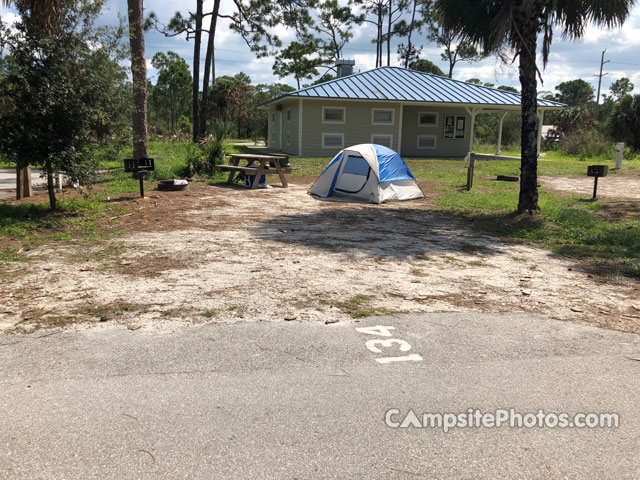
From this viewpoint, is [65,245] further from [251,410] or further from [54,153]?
[251,410]

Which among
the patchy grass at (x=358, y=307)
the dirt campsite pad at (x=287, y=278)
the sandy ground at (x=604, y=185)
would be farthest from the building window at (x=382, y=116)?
the patchy grass at (x=358, y=307)

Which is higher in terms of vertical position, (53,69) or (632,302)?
(53,69)

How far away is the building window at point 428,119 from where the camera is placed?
2775 cm

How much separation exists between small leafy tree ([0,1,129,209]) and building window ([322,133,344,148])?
57.0ft

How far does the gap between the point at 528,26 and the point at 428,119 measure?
61.5ft

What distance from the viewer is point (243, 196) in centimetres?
1238

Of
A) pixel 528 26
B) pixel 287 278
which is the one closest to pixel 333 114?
pixel 528 26

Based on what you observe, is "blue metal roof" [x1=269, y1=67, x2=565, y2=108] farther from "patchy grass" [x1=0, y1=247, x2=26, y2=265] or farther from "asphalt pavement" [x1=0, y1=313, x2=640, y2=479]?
"asphalt pavement" [x1=0, y1=313, x2=640, y2=479]

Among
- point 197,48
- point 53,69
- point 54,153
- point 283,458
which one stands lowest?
point 283,458

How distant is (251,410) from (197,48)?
21.3 meters

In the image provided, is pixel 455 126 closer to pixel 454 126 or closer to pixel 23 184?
pixel 454 126

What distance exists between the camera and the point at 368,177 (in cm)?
1222

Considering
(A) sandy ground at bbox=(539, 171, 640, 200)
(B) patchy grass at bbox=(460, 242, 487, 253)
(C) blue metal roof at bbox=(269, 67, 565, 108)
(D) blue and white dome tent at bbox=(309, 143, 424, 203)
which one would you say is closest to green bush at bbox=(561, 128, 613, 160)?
(C) blue metal roof at bbox=(269, 67, 565, 108)

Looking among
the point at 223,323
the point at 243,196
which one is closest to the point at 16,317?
the point at 223,323
